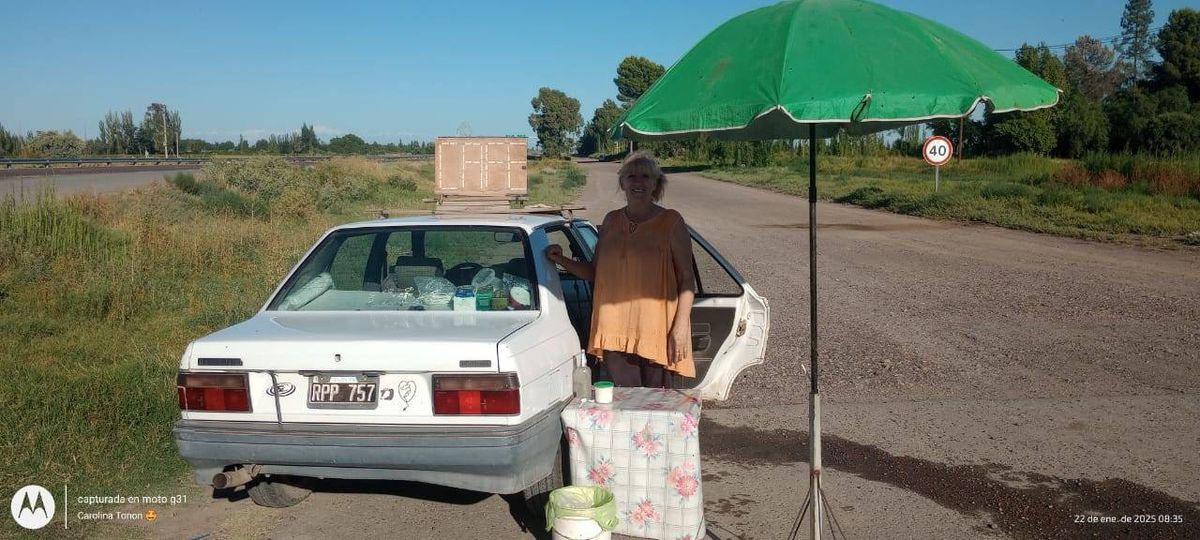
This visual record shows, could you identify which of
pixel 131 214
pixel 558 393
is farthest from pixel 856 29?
pixel 131 214

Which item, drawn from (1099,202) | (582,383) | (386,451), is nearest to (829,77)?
(582,383)

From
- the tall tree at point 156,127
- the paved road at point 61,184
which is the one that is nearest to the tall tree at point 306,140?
the tall tree at point 156,127

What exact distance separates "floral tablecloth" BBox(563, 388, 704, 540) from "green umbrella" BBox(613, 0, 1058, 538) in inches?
21.1

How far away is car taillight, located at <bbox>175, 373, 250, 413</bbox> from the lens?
3.95 meters

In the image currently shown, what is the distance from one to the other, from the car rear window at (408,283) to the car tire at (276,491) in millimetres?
867

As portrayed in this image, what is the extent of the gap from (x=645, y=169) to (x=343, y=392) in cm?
171

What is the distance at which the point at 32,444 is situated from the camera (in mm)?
4992

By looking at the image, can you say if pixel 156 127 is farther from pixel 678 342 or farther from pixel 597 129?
pixel 678 342

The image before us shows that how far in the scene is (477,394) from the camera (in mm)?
3748

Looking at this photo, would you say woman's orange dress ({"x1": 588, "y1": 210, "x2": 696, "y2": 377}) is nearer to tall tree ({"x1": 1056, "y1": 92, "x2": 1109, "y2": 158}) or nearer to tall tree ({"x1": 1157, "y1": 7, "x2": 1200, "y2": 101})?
tall tree ({"x1": 1056, "y1": 92, "x2": 1109, "y2": 158})

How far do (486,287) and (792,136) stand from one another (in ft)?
5.75

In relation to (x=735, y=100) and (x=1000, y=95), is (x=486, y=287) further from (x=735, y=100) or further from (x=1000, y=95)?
(x=1000, y=95)

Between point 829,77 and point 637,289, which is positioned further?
point 637,289

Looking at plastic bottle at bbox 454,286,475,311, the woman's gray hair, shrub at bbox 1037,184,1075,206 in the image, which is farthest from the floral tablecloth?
shrub at bbox 1037,184,1075,206
